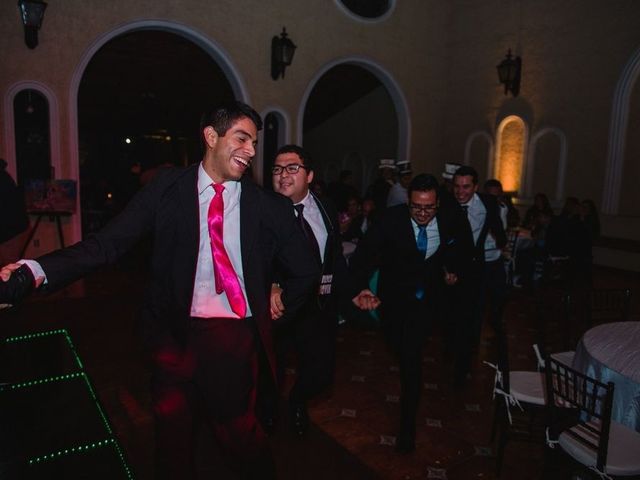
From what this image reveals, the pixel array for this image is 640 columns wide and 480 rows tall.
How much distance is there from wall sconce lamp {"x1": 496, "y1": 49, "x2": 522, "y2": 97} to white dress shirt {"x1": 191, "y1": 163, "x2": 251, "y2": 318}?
32.0 feet

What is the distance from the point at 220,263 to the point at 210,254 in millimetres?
66

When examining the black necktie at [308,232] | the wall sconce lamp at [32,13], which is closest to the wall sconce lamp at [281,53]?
the wall sconce lamp at [32,13]

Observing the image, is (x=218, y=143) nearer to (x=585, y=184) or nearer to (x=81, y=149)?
(x=585, y=184)

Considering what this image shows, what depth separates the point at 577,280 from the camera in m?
7.42

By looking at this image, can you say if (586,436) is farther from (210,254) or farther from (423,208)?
(210,254)

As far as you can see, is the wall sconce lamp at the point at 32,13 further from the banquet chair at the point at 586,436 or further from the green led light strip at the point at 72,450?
the banquet chair at the point at 586,436

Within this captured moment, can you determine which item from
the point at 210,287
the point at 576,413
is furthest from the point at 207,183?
the point at 576,413

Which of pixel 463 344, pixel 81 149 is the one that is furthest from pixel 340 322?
pixel 81 149

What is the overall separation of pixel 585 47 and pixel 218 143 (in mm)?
9955

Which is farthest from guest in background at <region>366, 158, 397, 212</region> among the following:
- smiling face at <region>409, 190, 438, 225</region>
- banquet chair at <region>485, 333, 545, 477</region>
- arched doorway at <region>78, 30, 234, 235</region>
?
banquet chair at <region>485, 333, 545, 477</region>

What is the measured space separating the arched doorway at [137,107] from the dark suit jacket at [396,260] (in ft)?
21.0

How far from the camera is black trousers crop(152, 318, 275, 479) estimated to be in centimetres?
217

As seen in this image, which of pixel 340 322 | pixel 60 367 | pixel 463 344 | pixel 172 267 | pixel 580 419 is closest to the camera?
pixel 172 267

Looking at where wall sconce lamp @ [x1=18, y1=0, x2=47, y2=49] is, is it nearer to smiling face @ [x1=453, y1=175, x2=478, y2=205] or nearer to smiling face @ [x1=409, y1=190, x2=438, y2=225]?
smiling face @ [x1=453, y1=175, x2=478, y2=205]
